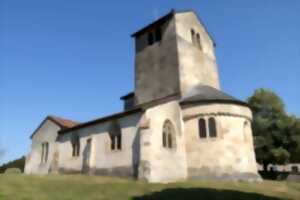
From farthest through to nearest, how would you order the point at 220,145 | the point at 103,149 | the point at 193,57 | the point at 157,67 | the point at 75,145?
the point at 157,67
the point at 193,57
the point at 75,145
the point at 103,149
the point at 220,145

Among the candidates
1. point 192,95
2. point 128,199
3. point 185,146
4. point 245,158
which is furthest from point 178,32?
point 128,199

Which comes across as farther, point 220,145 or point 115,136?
point 115,136

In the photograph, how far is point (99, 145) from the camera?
83.5ft

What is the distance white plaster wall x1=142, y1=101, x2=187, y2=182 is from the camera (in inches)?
832

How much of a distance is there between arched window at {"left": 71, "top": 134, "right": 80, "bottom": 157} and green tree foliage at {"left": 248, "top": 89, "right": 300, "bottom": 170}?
2200 cm

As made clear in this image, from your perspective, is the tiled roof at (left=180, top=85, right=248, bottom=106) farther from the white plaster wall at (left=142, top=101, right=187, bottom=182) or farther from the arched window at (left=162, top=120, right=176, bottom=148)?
the arched window at (left=162, top=120, right=176, bottom=148)

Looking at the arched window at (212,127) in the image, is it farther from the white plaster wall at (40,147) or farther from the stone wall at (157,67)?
the white plaster wall at (40,147)

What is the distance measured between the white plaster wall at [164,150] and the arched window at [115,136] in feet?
11.9

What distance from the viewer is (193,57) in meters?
29.2

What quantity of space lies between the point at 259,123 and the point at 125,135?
21.7 m

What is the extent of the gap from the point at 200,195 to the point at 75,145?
16587 mm

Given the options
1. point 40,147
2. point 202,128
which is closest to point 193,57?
point 202,128

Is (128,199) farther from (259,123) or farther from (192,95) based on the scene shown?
(259,123)

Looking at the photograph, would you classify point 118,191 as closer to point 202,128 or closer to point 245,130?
point 202,128
